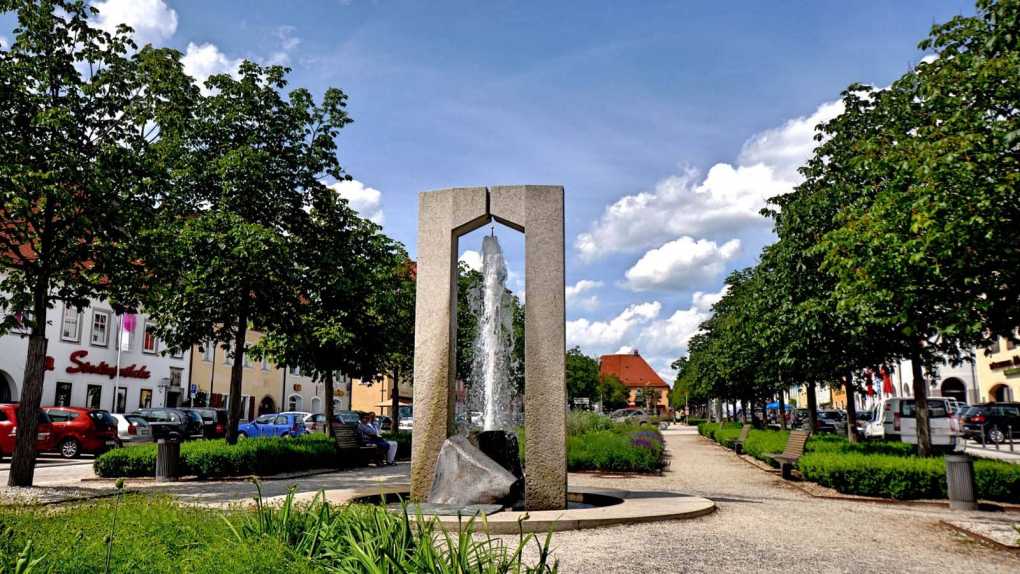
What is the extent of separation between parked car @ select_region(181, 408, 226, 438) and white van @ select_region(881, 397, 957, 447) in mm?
25757

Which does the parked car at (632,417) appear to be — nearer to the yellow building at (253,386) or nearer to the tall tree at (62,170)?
the yellow building at (253,386)

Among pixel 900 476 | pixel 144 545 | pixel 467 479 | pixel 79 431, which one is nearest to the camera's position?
pixel 144 545

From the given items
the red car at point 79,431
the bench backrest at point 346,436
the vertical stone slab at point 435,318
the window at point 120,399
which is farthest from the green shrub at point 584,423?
the window at point 120,399

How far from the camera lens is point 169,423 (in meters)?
27.3

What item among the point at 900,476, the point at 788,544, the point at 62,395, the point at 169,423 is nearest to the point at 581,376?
the point at 62,395

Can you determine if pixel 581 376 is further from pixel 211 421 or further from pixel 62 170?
pixel 62 170

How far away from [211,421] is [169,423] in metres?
2.58

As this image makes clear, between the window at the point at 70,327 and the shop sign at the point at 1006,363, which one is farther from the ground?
the window at the point at 70,327

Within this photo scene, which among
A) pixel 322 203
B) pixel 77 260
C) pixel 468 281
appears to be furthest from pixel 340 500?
pixel 468 281

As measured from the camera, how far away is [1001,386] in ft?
161

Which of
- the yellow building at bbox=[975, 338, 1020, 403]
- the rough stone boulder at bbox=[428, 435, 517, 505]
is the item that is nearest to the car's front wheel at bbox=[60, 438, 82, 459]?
the rough stone boulder at bbox=[428, 435, 517, 505]

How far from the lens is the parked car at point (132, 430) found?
2586 centimetres

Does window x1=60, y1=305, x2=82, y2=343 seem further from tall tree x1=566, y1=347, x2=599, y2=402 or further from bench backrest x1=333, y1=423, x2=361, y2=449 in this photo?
tall tree x1=566, y1=347, x2=599, y2=402

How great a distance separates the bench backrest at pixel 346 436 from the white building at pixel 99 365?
49.7 ft
